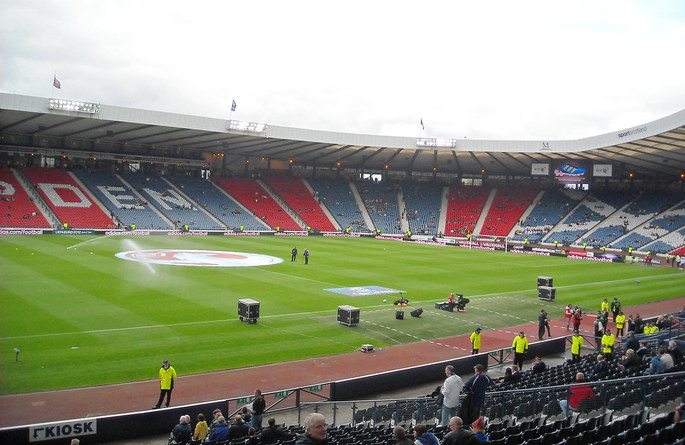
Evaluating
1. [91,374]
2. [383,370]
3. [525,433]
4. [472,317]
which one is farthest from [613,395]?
[472,317]

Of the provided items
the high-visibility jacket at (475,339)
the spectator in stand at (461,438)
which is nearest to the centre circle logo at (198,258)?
the high-visibility jacket at (475,339)

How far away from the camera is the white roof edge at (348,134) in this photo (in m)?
53.8

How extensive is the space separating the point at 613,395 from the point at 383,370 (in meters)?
9.80

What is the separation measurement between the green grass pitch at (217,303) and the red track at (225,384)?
0.80 metres

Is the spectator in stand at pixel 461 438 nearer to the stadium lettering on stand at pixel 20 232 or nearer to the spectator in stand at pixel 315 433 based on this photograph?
the spectator in stand at pixel 315 433

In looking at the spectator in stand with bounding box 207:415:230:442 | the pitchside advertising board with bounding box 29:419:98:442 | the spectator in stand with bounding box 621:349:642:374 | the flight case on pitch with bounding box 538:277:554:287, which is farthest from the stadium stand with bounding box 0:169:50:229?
the spectator in stand with bounding box 621:349:642:374

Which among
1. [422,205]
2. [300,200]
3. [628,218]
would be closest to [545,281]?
[628,218]

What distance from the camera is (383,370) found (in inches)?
841

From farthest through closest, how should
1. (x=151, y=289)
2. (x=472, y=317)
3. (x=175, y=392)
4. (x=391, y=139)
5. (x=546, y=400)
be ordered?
1. (x=391, y=139)
2. (x=151, y=289)
3. (x=472, y=317)
4. (x=175, y=392)
5. (x=546, y=400)

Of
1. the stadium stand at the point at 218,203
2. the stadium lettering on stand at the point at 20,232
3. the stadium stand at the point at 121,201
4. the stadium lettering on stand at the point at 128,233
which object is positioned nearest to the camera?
the stadium lettering on stand at the point at 20,232

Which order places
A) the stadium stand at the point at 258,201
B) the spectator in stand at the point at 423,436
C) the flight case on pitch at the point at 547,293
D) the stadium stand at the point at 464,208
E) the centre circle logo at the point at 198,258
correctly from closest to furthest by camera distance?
the spectator in stand at the point at 423,436 → the flight case on pitch at the point at 547,293 → the centre circle logo at the point at 198,258 → the stadium stand at the point at 258,201 → the stadium stand at the point at 464,208

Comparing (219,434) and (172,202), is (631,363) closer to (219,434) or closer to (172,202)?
(219,434)

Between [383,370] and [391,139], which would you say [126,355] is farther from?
[391,139]

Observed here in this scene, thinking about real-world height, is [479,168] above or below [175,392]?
above
